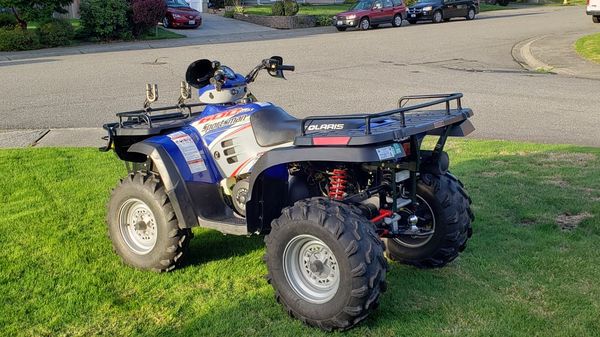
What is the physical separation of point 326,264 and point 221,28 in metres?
29.2

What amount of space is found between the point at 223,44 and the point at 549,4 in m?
36.5

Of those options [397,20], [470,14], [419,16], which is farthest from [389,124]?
[470,14]

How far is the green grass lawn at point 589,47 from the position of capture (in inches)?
764

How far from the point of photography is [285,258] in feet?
13.5

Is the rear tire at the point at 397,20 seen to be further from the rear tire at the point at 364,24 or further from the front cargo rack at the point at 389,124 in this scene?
the front cargo rack at the point at 389,124

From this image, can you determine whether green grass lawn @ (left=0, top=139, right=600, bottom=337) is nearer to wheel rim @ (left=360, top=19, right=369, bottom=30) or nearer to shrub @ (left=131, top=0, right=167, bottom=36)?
shrub @ (left=131, top=0, right=167, bottom=36)

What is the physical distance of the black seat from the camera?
430cm

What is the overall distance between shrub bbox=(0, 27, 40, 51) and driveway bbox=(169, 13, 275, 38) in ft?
23.2

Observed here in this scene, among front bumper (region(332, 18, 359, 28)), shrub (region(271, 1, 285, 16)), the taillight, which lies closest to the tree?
front bumper (region(332, 18, 359, 28))

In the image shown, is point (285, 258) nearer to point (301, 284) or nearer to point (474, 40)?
point (301, 284)

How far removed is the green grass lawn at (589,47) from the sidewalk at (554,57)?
22 centimetres

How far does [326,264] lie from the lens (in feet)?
13.4

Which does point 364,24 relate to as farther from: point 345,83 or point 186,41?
point 345,83

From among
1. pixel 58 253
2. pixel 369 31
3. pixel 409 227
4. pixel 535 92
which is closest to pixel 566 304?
pixel 409 227
